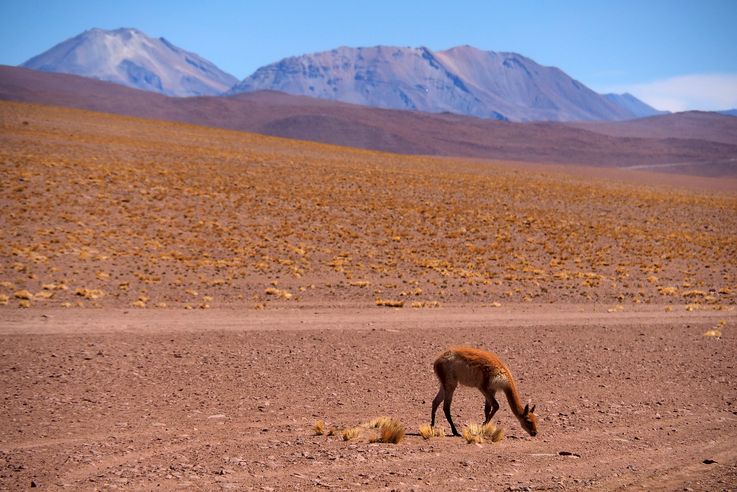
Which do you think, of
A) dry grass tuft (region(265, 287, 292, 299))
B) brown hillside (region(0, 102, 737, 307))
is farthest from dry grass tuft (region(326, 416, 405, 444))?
dry grass tuft (region(265, 287, 292, 299))

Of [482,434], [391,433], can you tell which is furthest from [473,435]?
[391,433]

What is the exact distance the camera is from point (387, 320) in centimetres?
1817

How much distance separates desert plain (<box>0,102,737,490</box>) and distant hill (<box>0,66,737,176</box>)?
98540mm

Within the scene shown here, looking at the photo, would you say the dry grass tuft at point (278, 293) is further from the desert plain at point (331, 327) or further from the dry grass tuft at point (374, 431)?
the dry grass tuft at point (374, 431)

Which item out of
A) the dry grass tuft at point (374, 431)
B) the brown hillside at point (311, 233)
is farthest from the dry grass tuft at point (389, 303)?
the dry grass tuft at point (374, 431)

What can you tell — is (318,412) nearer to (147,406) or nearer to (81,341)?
(147,406)

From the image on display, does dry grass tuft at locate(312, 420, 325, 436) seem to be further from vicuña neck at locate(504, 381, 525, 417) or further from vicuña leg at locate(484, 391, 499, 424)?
vicuña neck at locate(504, 381, 525, 417)

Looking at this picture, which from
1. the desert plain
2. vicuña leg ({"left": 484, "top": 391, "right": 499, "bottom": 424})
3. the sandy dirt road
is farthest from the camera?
vicuña leg ({"left": 484, "top": 391, "right": 499, "bottom": 424})

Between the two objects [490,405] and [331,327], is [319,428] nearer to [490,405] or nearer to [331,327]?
[490,405]

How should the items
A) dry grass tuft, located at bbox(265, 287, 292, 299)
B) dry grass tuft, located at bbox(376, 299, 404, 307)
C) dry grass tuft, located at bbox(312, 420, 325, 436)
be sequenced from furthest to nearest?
dry grass tuft, located at bbox(265, 287, 292, 299) < dry grass tuft, located at bbox(376, 299, 404, 307) < dry grass tuft, located at bbox(312, 420, 325, 436)

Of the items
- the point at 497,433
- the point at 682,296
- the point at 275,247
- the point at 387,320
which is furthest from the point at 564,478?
the point at 275,247

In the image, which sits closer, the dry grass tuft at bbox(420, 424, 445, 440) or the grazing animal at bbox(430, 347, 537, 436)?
the grazing animal at bbox(430, 347, 537, 436)

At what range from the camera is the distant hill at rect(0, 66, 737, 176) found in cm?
14588

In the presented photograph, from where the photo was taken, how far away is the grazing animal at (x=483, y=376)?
332 inches
